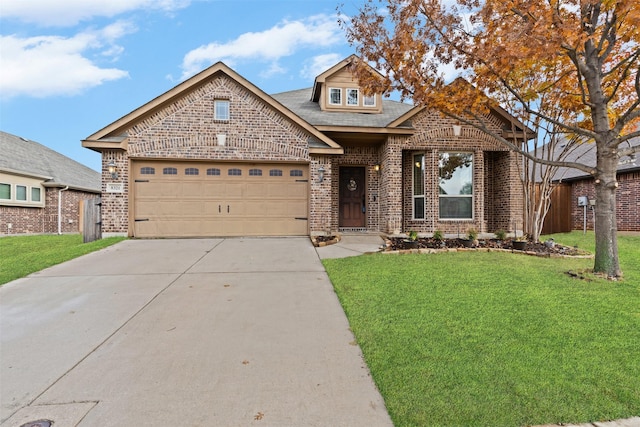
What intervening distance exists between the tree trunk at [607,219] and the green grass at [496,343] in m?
0.41

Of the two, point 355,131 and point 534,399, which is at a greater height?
point 355,131

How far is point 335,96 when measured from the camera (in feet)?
43.8

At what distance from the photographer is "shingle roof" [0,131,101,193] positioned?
1664 centimetres

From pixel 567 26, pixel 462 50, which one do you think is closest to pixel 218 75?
pixel 462 50

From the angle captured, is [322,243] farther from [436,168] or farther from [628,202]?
[628,202]

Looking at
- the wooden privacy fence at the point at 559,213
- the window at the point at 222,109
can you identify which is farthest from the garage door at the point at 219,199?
the wooden privacy fence at the point at 559,213

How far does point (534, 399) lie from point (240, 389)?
87.2 inches

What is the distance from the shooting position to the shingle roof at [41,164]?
16.6m

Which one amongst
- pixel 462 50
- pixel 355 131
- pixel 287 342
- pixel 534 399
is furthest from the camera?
pixel 355 131

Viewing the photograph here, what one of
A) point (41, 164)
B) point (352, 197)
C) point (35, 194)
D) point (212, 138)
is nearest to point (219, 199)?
point (212, 138)

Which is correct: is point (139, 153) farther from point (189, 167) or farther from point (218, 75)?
point (218, 75)

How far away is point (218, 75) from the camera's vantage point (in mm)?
10633

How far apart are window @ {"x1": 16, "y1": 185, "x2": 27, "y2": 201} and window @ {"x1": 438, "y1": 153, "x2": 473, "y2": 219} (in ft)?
61.3

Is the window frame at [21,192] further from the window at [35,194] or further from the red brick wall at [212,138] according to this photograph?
the red brick wall at [212,138]
